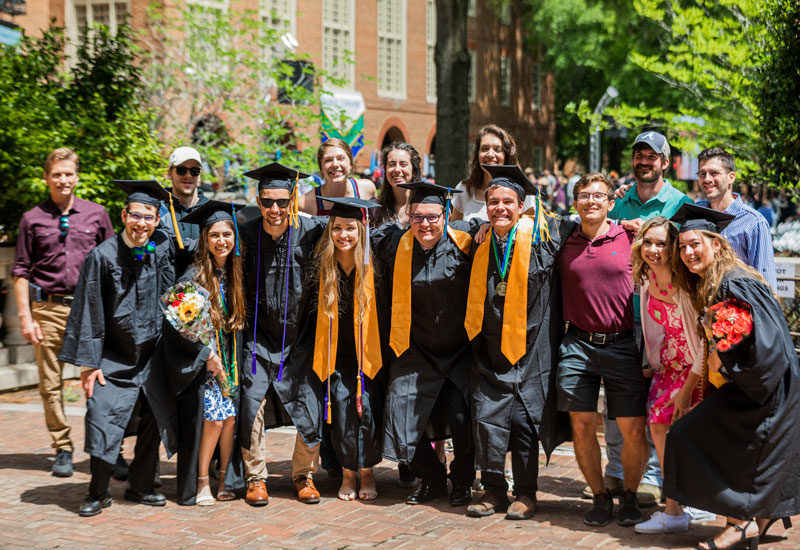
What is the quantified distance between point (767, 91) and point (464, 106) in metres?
6.09

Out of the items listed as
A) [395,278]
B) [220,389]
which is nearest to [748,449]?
[395,278]

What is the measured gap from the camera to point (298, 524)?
5816 millimetres

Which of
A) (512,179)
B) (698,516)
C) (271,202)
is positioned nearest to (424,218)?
(512,179)

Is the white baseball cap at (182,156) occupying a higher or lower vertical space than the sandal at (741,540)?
higher

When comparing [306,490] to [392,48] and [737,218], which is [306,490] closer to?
[737,218]

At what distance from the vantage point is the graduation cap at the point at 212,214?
245 inches

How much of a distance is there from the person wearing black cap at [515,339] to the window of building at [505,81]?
4082 centimetres

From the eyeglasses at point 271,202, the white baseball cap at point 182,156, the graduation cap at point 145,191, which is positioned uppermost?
the white baseball cap at point 182,156

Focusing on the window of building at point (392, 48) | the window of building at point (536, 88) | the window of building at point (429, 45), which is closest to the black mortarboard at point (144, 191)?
the window of building at point (392, 48)

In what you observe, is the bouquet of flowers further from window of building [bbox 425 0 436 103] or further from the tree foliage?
window of building [bbox 425 0 436 103]

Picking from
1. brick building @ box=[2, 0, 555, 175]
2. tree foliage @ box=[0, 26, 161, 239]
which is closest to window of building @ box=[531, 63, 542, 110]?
brick building @ box=[2, 0, 555, 175]

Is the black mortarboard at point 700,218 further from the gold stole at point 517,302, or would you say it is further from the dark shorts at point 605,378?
the gold stole at point 517,302

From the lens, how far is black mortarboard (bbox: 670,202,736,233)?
5.34 metres

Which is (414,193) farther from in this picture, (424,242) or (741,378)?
(741,378)
